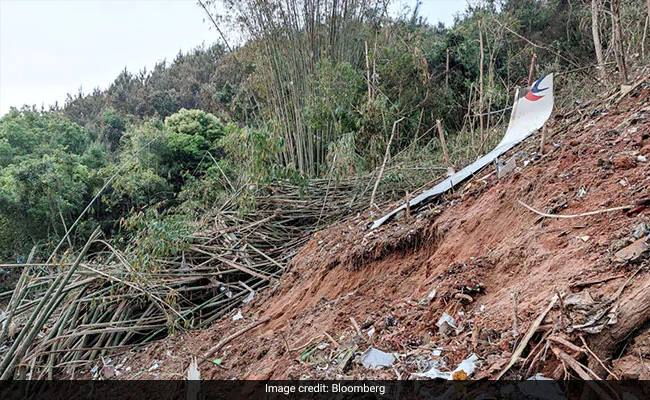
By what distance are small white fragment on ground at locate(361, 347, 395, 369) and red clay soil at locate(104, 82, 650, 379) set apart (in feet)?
0.08

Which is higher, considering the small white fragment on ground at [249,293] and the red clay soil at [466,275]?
the red clay soil at [466,275]

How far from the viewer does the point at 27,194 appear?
19.0 ft

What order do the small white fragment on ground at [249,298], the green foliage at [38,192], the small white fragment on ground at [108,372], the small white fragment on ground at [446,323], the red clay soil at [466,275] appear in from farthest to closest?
the green foliage at [38,192] < the small white fragment on ground at [249,298] < the small white fragment on ground at [108,372] < the small white fragment on ground at [446,323] < the red clay soil at [466,275]

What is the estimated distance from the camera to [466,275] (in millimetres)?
1604

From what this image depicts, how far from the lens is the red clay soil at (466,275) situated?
1289 millimetres

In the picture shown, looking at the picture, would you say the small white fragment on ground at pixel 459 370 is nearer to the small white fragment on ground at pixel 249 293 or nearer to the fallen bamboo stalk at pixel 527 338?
the fallen bamboo stalk at pixel 527 338

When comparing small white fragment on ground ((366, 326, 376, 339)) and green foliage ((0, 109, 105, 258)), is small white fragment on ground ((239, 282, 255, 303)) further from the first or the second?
green foliage ((0, 109, 105, 258))

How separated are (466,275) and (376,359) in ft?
1.51

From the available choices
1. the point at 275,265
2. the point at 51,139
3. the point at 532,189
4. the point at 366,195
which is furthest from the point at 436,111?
the point at 51,139

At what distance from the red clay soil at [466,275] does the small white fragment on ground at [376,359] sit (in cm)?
3

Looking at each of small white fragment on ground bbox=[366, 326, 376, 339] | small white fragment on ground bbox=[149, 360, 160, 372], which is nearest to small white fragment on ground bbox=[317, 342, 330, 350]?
small white fragment on ground bbox=[366, 326, 376, 339]
